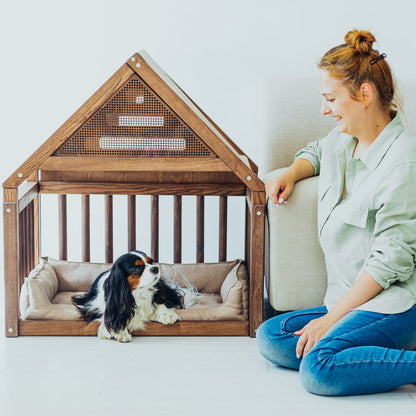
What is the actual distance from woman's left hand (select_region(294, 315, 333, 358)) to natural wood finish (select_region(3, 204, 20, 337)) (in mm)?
837

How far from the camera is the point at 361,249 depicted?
1659mm

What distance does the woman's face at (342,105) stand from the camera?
5.43 ft

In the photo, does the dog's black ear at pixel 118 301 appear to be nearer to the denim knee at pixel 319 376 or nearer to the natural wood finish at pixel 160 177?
the natural wood finish at pixel 160 177

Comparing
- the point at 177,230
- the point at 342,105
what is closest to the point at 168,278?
the point at 177,230

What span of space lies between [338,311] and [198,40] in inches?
57.8

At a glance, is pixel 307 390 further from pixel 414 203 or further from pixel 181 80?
pixel 181 80

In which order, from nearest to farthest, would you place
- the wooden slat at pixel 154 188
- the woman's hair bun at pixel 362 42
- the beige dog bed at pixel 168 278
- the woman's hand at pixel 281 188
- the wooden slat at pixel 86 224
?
the woman's hair bun at pixel 362 42, the woman's hand at pixel 281 188, the beige dog bed at pixel 168 278, the wooden slat at pixel 154 188, the wooden slat at pixel 86 224

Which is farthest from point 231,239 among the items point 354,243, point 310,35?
point 354,243

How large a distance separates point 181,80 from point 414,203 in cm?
138

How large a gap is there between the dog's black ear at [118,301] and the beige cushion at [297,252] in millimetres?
410

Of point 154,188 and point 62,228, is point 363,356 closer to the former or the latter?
point 154,188

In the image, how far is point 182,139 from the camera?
6.34 feet

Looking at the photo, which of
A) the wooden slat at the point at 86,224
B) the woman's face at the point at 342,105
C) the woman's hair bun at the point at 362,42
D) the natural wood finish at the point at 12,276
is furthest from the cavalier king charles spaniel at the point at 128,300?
the woman's hair bun at the point at 362,42

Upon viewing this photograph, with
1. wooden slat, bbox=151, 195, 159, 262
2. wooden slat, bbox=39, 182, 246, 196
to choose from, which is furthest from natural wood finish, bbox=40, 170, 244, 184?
wooden slat, bbox=151, 195, 159, 262
